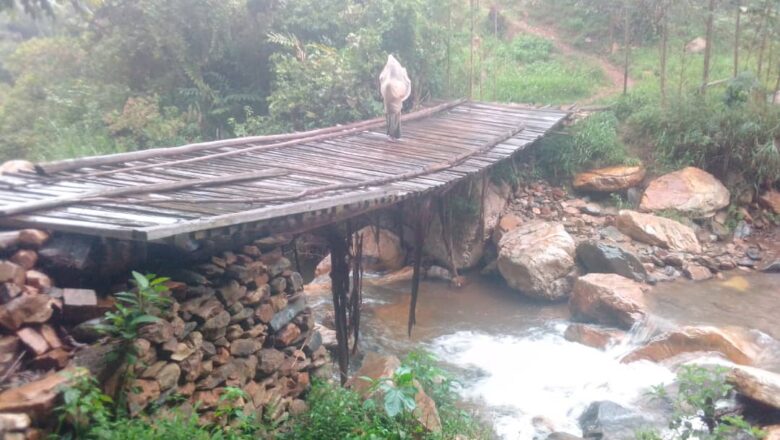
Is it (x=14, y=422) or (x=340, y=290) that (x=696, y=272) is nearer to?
(x=340, y=290)

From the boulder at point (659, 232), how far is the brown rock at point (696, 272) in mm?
411

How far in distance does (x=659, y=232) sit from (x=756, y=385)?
542 centimetres

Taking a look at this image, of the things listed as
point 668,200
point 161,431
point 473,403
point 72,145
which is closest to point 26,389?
point 161,431

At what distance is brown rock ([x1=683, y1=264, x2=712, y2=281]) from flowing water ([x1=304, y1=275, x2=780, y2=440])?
0.16 m

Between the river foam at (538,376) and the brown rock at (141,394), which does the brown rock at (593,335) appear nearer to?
the river foam at (538,376)

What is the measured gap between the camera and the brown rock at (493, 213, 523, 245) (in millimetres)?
12117

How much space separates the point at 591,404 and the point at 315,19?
33.6ft

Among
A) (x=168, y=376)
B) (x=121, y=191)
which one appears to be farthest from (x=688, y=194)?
(x=168, y=376)

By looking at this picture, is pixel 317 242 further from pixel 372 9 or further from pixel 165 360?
pixel 165 360

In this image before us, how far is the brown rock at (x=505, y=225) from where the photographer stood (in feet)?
39.8

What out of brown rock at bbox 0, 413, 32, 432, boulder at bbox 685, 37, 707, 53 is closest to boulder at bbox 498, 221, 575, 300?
brown rock at bbox 0, 413, 32, 432

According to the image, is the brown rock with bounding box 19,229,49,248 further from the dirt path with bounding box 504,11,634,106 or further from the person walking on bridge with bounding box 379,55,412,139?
the dirt path with bounding box 504,11,634,106

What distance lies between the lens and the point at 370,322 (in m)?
10.0

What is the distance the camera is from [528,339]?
9531 millimetres
